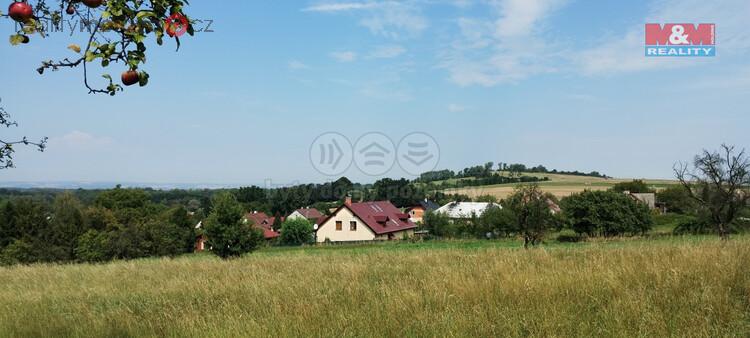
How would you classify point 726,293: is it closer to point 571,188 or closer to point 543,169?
point 571,188

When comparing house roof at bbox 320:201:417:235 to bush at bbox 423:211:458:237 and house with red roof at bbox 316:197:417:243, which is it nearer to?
house with red roof at bbox 316:197:417:243

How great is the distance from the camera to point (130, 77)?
6.72 feet

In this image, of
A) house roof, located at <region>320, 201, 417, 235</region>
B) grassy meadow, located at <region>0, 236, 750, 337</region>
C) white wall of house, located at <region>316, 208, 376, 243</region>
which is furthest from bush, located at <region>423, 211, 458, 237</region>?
grassy meadow, located at <region>0, 236, 750, 337</region>

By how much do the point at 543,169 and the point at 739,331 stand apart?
116164 millimetres

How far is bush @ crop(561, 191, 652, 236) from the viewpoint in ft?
172

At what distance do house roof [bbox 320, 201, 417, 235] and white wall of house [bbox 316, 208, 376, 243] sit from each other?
1.50ft

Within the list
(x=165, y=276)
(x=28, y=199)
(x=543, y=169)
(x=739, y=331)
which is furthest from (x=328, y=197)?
(x=739, y=331)

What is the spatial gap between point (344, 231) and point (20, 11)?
65.5 metres

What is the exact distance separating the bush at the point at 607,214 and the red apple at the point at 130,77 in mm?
54865

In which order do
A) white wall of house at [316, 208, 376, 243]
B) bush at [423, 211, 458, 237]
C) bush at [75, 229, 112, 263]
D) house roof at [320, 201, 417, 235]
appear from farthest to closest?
bush at [423, 211, 458, 237], house roof at [320, 201, 417, 235], white wall of house at [316, 208, 376, 243], bush at [75, 229, 112, 263]

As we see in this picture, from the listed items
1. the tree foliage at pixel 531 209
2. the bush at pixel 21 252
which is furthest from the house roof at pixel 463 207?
the bush at pixel 21 252

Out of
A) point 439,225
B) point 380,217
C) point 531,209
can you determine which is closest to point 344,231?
point 380,217

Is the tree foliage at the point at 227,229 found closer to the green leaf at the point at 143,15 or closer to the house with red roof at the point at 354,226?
the green leaf at the point at 143,15

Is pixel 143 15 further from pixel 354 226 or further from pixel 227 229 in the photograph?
pixel 354 226
